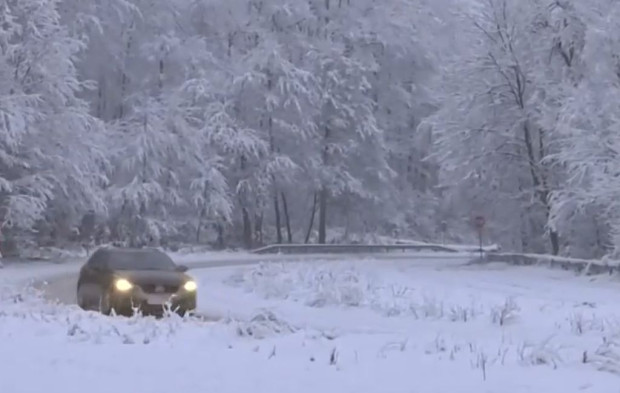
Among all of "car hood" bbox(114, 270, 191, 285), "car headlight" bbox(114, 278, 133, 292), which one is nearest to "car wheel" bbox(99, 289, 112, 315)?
"car headlight" bbox(114, 278, 133, 292)

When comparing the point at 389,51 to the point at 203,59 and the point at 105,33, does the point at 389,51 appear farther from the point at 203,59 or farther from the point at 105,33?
the point at 105,33

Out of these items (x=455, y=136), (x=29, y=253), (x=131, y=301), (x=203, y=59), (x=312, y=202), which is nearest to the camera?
(x=131, y=301)

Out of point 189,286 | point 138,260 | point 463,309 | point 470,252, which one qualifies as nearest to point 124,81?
point 470,252

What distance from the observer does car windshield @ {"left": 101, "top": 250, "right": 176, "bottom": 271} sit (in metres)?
20.2

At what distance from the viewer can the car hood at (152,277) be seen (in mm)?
18953

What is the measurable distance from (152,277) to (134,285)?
43cm

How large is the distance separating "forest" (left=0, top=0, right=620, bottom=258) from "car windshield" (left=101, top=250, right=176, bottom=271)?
1675 centimetres

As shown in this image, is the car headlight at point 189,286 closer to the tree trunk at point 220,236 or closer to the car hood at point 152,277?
the car hood at point 152,277

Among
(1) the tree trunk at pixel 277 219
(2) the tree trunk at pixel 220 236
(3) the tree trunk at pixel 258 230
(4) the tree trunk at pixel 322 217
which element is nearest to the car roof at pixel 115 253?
(2) the tree trunk at pixel 220 236

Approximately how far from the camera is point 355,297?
71.6ft

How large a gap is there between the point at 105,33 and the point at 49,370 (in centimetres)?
4519

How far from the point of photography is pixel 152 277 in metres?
19.1

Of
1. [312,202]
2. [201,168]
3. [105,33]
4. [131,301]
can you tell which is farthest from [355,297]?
[312,202]

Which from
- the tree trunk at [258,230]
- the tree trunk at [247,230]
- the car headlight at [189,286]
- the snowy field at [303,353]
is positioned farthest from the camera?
the tree trunk at [258,230]
